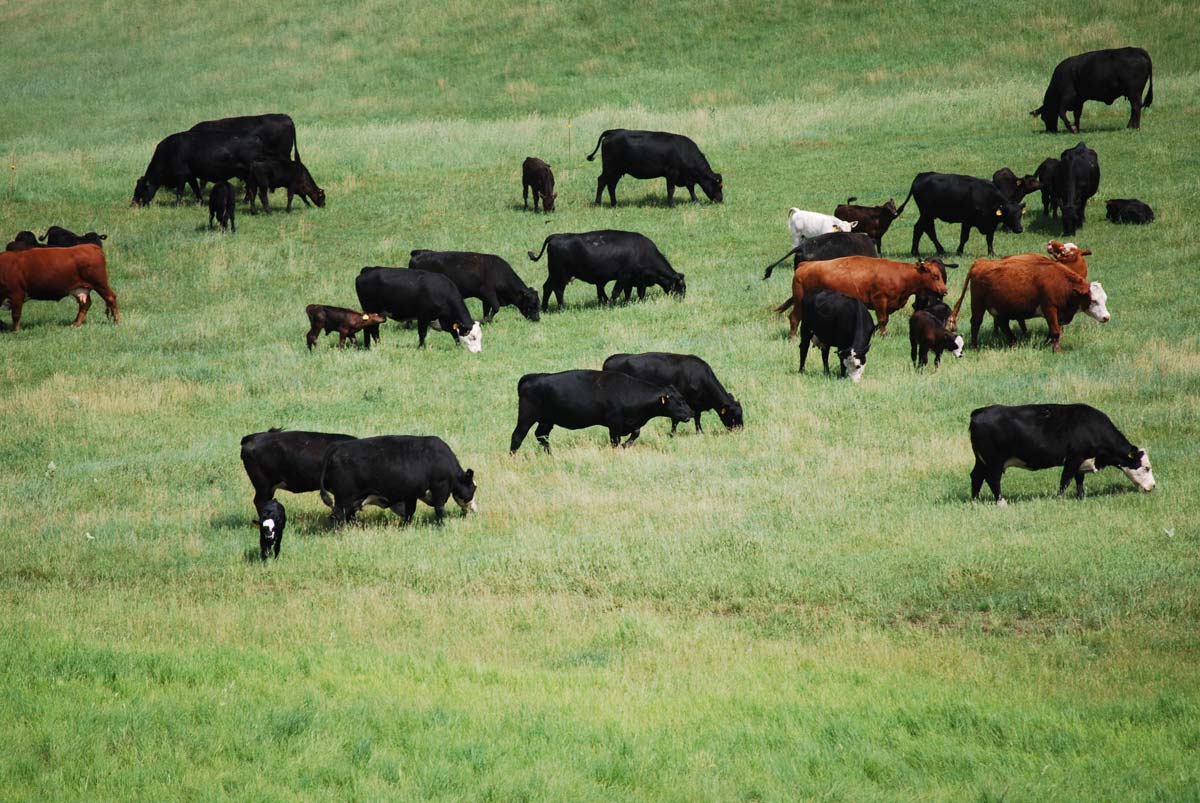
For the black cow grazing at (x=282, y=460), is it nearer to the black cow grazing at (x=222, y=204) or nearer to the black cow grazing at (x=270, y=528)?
the black cow grazing at (x=270, y=528)

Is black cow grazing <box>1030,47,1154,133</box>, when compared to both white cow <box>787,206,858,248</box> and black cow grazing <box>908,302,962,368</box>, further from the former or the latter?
black cow grazing <box>908,302,962,368</box>

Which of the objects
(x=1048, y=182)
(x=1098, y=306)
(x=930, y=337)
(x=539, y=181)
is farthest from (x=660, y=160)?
(x=930, y=337)

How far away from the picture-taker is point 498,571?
12234 mm

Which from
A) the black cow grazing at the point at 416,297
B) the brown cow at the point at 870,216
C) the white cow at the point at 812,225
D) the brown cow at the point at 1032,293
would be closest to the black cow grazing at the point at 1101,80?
the brown cow at the point at 870,216

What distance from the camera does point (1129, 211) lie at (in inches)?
1041

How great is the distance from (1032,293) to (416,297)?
9.80 m

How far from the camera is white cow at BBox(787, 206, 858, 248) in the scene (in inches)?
1025

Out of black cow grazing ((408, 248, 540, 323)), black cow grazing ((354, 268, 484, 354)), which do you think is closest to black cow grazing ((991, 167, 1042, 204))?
black cow grazing ((408, 248, 540, 323))

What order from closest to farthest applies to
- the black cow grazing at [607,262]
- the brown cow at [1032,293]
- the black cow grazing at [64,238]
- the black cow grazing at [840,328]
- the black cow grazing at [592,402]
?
the black cow grazing at [592,402]
the black cow grazing at [840,328]
the brown cow at [1032,293]
the black cow grazing at [607,262]
the black cow grazing at [64,238]

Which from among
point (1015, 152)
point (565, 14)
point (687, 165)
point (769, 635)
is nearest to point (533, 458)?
point (769, 635)

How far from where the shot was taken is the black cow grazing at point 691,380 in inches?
679

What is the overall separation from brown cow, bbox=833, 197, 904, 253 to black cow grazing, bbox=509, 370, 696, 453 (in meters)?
11.5

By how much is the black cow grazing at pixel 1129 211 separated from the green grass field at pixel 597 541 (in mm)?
396

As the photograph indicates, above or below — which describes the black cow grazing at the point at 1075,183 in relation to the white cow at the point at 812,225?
above
